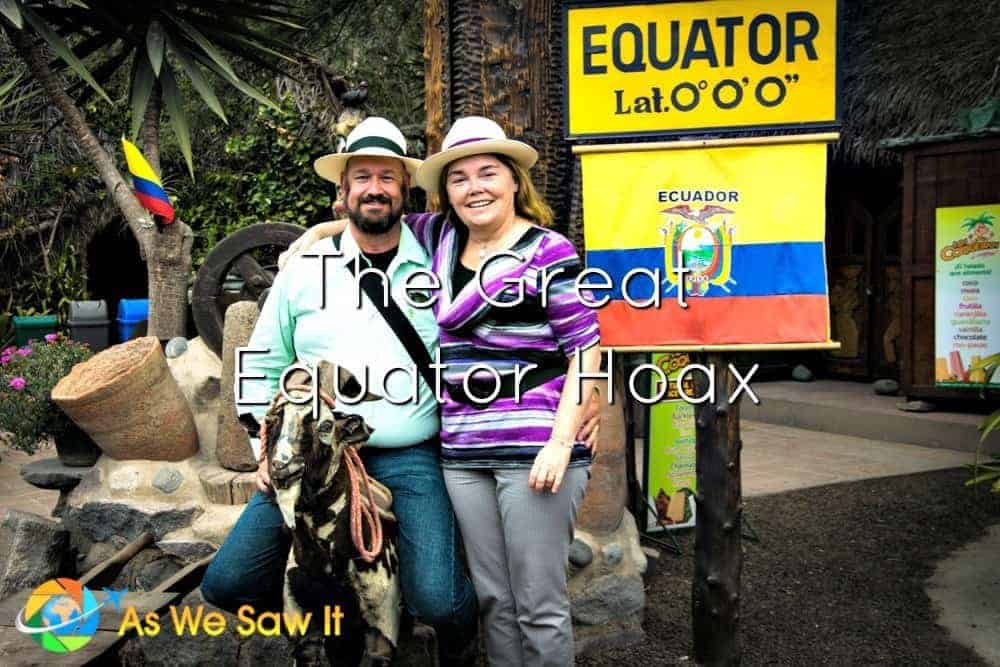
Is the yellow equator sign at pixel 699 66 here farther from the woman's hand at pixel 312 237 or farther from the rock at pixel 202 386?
the rock at pixel 202 386

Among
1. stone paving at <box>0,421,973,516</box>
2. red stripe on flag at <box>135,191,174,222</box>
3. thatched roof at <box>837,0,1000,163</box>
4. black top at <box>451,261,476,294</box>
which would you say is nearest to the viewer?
black top at <box>451,261,476,294</box>

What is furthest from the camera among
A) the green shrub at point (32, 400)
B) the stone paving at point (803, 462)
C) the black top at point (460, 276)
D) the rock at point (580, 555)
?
the stone paving at point (803, 462)

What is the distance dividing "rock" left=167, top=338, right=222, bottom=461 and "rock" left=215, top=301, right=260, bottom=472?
0.13 meters

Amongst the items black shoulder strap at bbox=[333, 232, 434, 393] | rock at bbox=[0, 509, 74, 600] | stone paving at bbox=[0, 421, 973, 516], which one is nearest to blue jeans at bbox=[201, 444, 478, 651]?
black shoulder strap at bbox=[333, 232, 434, 393]

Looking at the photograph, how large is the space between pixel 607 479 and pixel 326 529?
1.68 metres

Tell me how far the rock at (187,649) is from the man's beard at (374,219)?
5.92 ft

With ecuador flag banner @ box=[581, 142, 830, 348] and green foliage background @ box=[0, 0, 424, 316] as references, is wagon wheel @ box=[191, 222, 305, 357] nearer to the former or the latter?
ecuador flag banner @ box=[581, 142, 830, 348]

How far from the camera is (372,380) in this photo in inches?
106

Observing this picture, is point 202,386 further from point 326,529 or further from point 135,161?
point 326,529

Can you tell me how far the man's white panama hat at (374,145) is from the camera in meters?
2.73

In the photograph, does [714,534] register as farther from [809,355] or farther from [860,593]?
[809,355]

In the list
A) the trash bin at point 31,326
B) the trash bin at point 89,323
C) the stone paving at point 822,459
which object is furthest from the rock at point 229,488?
the trash bin at point 31,326

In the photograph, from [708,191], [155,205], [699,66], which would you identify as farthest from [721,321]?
[155,205]

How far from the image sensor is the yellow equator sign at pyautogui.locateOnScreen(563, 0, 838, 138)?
3.32 metres
